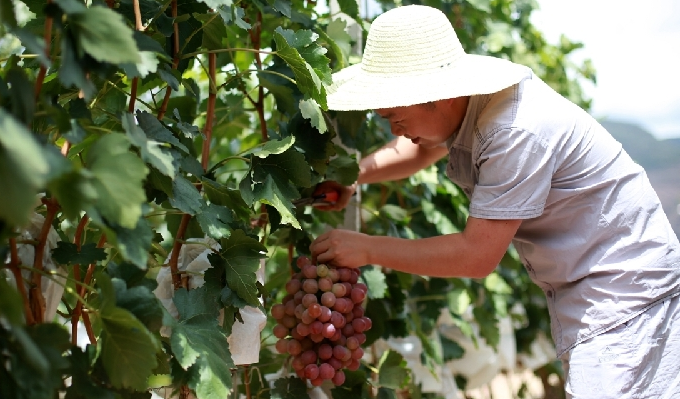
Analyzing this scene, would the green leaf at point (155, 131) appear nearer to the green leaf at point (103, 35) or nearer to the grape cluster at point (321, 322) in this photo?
the green leaf at point (103, 35)

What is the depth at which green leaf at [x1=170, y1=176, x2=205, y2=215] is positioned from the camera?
1220 millimetres

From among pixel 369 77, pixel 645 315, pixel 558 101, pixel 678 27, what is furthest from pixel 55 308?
pixel 678 27

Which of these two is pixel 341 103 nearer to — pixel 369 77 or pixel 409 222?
pixel 369 77

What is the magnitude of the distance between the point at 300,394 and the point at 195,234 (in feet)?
1.36

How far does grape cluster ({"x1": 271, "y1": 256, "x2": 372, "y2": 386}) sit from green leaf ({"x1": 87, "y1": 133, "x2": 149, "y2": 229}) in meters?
0.67

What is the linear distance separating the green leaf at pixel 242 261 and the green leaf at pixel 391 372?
1.93 ft

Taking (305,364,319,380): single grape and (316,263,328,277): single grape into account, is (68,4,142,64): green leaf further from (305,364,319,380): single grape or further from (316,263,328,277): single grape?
(305,364,319,380): single grape

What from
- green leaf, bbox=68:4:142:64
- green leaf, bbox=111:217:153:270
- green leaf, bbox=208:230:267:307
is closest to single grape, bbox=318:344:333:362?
green leaf, bbox=208:230:267:307

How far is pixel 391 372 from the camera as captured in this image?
1.84 metres

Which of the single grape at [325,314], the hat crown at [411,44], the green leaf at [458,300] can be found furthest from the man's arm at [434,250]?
the green leaf at [458,300]

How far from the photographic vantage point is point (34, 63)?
4.46 feet

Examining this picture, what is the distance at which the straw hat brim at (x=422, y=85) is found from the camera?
1.42m

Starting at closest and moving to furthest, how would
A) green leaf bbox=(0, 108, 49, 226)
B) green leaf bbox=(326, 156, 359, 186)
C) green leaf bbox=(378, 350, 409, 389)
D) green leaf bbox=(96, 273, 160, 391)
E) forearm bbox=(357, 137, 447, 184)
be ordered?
green leaf bbox=(0, 108, 49, 226) → green leaf bbox=(96, 273, 160, 391) → green leaf bbox=(326, 156, 359, 186) → green leaf bbox=(378, 350, 409, 389) → forearm bbox=(357, 137, 447, 184)

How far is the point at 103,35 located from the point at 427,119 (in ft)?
2.61
